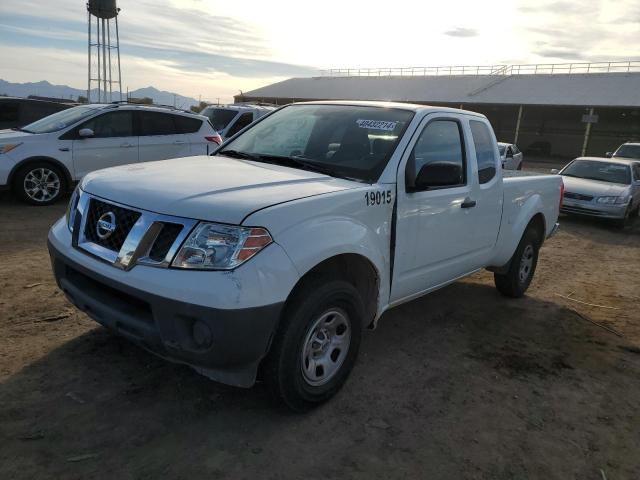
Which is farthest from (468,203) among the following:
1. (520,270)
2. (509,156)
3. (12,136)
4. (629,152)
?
(629,152)

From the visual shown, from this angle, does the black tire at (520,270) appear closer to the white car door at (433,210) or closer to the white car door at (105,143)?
the white car door at (433,210)

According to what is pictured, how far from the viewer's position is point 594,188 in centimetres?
1161

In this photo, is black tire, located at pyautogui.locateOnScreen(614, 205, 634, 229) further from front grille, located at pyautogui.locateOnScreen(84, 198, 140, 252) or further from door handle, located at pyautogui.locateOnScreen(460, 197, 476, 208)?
front grille, located at pyautogui.locateOnScreen(84, 198, 140, 252)

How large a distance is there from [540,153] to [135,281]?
4773 cm

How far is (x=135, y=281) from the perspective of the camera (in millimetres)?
2730

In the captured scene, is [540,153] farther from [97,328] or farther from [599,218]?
[97,328]

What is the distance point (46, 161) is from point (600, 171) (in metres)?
11.8

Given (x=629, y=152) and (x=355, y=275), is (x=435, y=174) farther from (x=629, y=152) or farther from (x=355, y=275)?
(x=629, y=152)

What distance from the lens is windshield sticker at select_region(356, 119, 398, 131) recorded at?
12.6ft

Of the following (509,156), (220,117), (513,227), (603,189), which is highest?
(220,117)

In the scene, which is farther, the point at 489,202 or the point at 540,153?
the point at 540,153

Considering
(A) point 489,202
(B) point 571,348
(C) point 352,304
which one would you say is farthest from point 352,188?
(B) point 571,348

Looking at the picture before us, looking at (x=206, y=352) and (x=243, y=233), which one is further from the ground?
(x=243, y=233)

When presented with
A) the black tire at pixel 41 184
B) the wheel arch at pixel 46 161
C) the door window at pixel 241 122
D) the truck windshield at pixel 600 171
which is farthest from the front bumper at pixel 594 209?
the black tire at pixel 41 184
